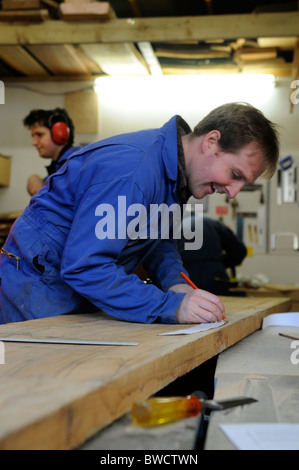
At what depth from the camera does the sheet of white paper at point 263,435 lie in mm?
611

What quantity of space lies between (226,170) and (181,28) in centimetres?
235

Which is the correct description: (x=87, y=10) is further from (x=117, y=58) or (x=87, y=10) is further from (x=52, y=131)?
(x=52, y=131)

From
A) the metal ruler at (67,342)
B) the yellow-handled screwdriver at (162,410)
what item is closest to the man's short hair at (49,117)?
the metal ruler at (67,342)

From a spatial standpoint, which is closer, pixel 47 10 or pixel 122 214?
pixel 122 214

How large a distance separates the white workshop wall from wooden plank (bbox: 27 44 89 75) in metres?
0.23

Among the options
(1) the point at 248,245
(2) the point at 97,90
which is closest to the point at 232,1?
(2) the point at 97,90

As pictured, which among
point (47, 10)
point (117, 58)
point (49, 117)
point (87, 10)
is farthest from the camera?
point (117, 58)

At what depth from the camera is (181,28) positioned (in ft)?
11.6

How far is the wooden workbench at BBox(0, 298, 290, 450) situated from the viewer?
21.5 inches

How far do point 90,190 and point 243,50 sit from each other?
3441 mm

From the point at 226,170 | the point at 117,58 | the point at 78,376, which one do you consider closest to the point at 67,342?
the point at 78,376

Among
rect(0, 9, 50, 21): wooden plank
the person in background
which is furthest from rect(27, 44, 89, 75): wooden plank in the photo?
the person in background

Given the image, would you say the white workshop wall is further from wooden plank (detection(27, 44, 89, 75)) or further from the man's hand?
the man's hand

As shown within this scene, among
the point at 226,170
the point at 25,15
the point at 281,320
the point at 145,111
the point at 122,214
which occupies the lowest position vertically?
the point at 281,320
